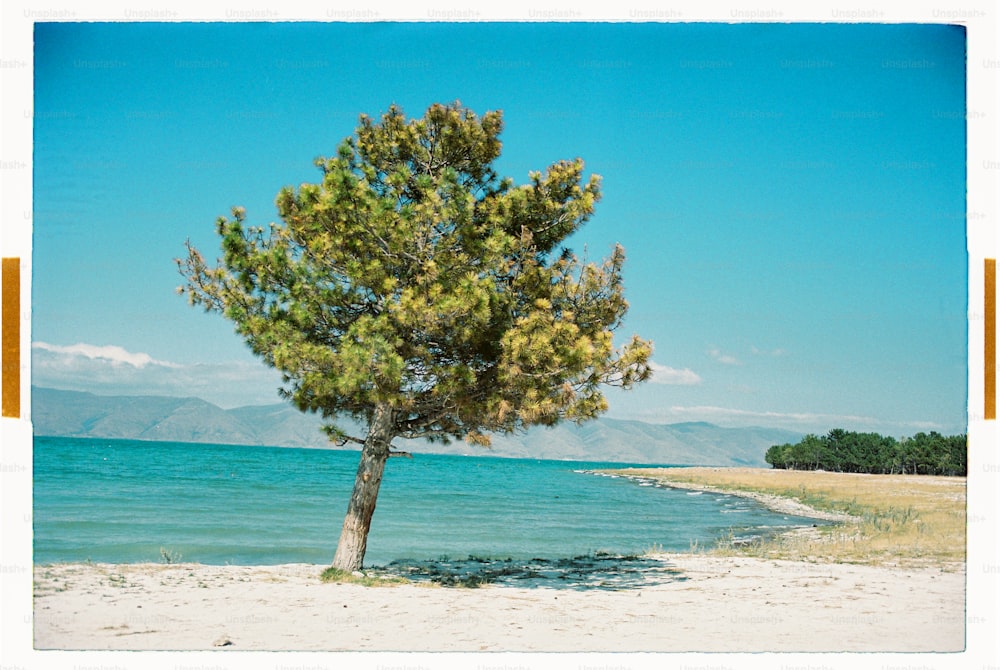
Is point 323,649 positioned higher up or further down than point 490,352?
further down

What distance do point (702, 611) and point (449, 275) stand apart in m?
3.93

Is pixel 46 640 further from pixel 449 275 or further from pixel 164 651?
pixel 449 275

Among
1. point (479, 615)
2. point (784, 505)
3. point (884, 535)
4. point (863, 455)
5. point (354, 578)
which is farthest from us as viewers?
point (863, 455)

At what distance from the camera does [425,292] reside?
806 centimetres

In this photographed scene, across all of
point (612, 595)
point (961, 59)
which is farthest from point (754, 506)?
point (961, 59)

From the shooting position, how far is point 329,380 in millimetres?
7949

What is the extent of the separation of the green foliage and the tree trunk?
6.4 inches
